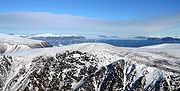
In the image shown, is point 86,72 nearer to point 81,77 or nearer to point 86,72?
point 86,72

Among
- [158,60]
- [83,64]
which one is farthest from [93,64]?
[158,60]

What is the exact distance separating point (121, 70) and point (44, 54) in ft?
160

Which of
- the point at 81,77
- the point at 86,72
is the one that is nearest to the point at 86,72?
the point at 86,72

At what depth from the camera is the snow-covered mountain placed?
509ft

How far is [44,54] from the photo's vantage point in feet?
618

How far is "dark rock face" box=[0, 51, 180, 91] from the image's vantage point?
15288 centimetres

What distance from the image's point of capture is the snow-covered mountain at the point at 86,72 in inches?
6102

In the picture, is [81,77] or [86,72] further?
[86,72]

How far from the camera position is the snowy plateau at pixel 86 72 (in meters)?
155

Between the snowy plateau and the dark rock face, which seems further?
the snowy plateau

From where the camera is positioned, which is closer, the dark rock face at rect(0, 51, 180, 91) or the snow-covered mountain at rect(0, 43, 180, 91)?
the dark rock face at rect(0, 51, 180, 91)

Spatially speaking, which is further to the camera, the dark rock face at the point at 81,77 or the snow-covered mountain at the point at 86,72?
the snow-covered mountain at the point at 86,72

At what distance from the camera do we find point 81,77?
539 feet

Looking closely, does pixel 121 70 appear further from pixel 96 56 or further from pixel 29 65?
pixel 29 65
